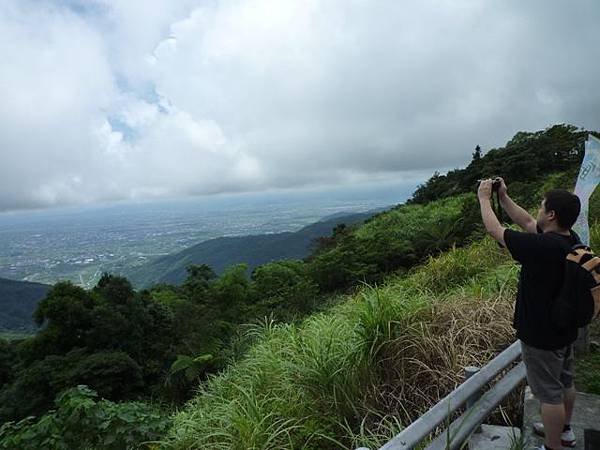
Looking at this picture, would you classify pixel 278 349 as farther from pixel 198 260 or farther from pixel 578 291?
pixel 198 260

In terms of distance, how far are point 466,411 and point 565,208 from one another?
43.2 inches

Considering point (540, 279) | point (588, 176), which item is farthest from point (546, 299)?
point (588, 176)

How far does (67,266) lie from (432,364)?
131 m

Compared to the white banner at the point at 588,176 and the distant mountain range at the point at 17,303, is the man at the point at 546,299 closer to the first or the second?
the white banner at the point at 588,176

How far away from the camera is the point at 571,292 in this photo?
5.83 feet

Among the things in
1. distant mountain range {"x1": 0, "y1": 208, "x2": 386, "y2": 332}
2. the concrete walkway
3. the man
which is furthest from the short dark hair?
distant mountain range {"x1": 0, "y1": 208, "x2": 386, "y2": 332}

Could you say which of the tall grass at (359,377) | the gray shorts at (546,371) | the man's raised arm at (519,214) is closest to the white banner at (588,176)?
the man's raised arm at (519,214)

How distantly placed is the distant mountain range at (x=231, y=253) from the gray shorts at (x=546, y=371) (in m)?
64.2

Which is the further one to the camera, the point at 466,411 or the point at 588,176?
the point at 588,176

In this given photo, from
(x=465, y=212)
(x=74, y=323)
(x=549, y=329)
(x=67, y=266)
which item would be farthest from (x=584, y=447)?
(x=67, y=266)

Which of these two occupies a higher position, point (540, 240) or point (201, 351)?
point (540, 240)

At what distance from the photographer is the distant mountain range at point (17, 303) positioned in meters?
53.4

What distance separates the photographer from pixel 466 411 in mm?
2076

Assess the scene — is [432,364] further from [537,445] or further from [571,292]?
[571,292]
